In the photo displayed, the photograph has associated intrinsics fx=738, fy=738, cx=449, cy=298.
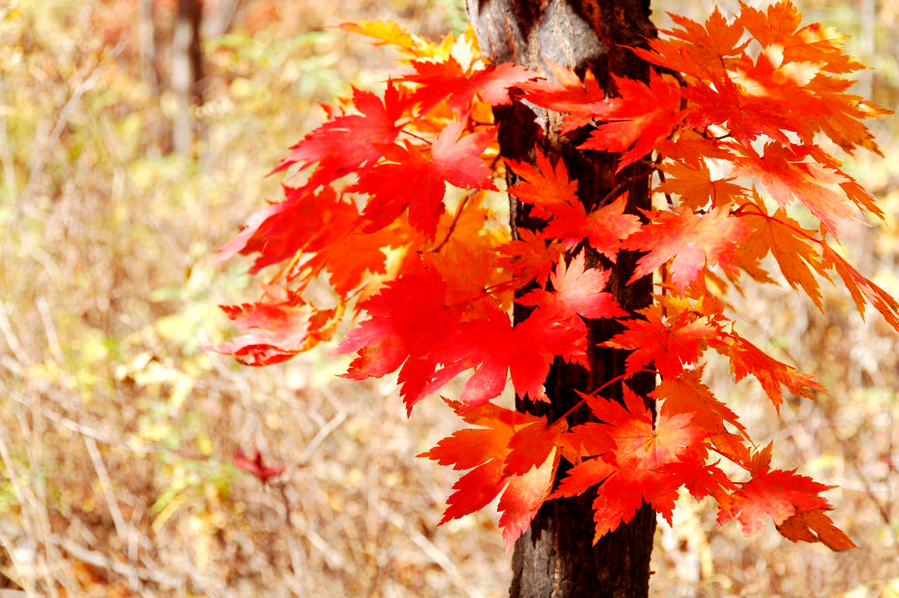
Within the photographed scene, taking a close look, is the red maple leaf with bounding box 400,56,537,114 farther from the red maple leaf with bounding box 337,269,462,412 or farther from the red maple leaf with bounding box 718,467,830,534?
the red maple leaf with bounding box 718,467,830,534

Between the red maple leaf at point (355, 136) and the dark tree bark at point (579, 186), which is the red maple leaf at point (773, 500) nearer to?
the dark tree bark at point (579, 186)

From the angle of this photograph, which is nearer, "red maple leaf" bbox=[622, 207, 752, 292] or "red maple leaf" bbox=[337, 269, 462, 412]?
"red maple leaf" bbox=[622, 207, 752, 292]

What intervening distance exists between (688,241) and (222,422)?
2.88m

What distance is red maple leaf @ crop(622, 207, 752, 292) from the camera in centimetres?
100

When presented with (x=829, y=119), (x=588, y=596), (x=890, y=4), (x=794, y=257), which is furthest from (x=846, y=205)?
(x=890, y=4)

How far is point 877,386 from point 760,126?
9.43ft

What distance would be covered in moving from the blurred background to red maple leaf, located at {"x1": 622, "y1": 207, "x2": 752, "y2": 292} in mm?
1540

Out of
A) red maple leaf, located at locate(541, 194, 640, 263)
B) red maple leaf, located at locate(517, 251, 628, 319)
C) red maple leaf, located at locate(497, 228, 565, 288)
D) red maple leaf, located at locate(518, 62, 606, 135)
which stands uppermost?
red maple leaf, located at locate(518, 62, 606, 135)

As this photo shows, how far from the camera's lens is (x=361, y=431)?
3598 millimetres

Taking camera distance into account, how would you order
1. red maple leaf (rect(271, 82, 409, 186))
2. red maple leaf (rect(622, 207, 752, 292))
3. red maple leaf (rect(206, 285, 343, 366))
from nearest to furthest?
1. red maple leaf (rect(622, 207, 752, 292))
2. red maple leaf (rect(271, 82, 409, 186))
3. red maple leaf (rect(206, 285, 343, 366))

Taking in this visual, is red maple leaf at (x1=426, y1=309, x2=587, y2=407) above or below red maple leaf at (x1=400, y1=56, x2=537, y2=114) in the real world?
below

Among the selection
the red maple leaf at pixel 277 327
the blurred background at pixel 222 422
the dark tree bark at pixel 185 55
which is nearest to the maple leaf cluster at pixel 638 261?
the red maple leaf at pixel 277 327

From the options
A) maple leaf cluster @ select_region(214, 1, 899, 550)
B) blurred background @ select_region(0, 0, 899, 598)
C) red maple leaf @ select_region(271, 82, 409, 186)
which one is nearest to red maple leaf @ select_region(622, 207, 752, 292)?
maple leaf cluster @ select_region(214, 1, 899, 550)

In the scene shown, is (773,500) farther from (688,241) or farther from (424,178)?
(424,178)
